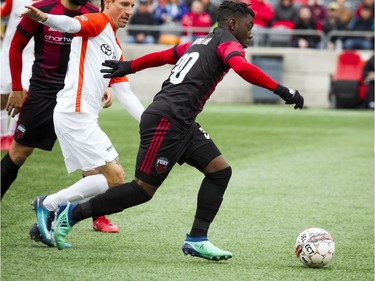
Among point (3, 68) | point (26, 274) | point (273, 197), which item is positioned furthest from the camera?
point (3, 68)

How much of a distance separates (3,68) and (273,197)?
417cm

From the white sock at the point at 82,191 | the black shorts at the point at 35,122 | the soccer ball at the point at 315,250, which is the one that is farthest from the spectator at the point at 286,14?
the soccer ball at the point at 315,250

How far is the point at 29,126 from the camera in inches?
324

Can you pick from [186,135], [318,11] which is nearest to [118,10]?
[186,135]

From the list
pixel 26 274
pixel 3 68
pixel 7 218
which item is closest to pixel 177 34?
pixel 3 68

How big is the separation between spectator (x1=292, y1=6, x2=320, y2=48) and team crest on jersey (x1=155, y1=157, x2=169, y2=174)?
18.4 metres

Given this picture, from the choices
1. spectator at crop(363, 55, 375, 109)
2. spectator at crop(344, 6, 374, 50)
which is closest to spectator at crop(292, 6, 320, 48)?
spectator at crop(344, 6, 374, 50)

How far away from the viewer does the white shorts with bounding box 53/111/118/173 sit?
7.42m

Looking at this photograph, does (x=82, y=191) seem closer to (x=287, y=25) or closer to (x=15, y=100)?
(x=15, y=100)

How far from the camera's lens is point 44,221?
744cm

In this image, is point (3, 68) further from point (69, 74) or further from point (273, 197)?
point (69, 74)

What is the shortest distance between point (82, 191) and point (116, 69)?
39.1 inches

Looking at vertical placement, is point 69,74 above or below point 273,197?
above

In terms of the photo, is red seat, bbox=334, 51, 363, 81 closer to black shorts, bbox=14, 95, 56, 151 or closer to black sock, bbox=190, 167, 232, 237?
black shorts, bbox=14, 95, 56, 151
